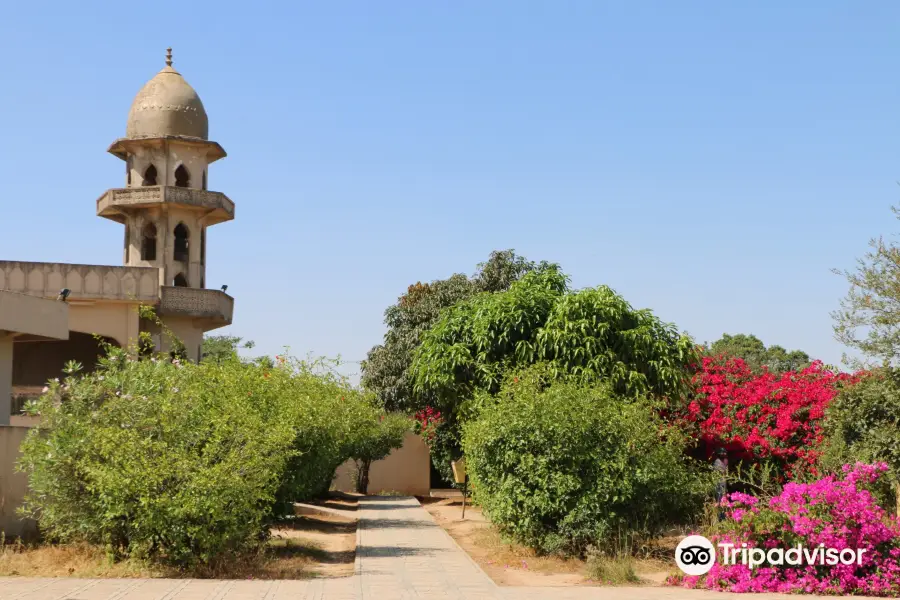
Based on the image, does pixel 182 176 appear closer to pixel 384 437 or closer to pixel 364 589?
pixel 384 437

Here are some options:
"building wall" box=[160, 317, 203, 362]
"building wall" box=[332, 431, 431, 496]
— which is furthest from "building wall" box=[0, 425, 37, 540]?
"building wall" box=[332, 431, 431, 496]

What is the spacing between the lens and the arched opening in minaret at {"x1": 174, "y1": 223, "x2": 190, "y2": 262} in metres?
33.3

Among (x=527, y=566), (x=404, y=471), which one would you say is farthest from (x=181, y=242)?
(x=527, y=566)

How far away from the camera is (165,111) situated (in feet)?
108

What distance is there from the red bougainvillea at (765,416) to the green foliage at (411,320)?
35.5 feet

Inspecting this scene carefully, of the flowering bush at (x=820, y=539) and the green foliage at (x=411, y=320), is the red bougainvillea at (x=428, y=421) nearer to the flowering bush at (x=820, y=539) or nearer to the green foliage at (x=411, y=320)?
the green foliage at (x=411, y=320)

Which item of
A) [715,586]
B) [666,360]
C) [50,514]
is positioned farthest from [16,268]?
[715,586]

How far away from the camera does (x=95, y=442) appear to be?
13.5 metres

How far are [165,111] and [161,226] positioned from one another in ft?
11.7

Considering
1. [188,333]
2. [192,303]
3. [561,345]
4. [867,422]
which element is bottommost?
[867,422]

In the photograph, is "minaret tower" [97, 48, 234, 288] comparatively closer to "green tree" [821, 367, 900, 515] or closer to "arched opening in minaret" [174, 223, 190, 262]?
"arched opening in minaret" [174, 223, 190, 262]

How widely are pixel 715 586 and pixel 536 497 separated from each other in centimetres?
303

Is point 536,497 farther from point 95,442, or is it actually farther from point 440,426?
point 440,426

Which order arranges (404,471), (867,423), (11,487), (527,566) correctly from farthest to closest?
(404,471), (867,423), (11,487), (527,566)
